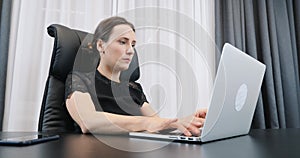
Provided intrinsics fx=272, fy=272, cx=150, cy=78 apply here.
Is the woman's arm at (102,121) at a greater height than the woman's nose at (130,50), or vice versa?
the woman's nose at (130,50)

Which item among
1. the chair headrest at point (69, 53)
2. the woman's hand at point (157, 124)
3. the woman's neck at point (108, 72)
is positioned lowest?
the woman's hand at point (157, 124)

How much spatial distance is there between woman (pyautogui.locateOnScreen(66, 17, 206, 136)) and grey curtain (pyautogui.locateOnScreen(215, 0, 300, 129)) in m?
1.04

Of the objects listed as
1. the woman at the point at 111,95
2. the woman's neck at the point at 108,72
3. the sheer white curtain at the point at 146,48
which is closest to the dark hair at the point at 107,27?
the woman at the point at 111,95

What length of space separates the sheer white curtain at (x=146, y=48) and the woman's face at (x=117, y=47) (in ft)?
1.15

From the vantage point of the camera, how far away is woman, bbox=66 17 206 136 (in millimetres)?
910

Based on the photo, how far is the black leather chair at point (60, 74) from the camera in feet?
3.69

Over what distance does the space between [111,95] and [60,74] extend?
24 cm

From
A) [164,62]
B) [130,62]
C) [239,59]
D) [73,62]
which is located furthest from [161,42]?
[239,59]

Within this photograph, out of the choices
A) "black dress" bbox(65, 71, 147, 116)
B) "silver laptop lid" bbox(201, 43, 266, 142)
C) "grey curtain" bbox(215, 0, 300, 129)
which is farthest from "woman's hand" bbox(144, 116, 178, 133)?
"grey curtain" bbox(215, 0, 300, 129)

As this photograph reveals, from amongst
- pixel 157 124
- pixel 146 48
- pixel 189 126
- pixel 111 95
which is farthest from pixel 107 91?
pixel 146 48

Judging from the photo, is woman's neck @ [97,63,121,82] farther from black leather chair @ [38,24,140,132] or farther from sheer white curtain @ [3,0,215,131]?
sheer white curtain @ [3,0,215,131]

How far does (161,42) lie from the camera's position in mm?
2018

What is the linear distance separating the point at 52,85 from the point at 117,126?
17.2 inches

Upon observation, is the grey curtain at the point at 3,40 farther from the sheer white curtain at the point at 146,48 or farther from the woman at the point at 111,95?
the woman at the point at 111,95
